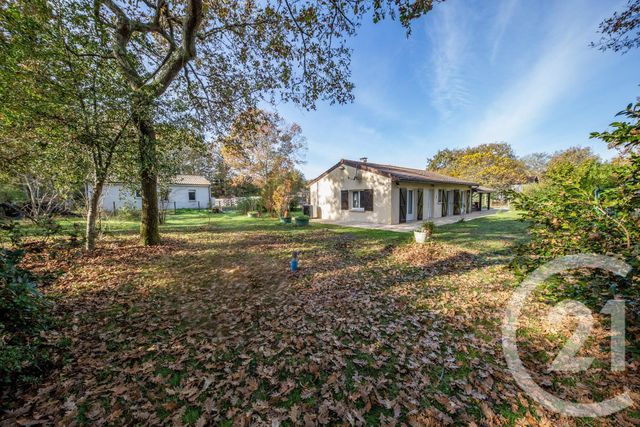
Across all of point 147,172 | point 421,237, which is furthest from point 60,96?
point 421,237

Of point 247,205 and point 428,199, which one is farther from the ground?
point 428,199

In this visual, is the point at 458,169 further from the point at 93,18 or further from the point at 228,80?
the point at 93,18

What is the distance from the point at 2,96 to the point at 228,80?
5.60 meters

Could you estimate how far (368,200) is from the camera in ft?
48.3

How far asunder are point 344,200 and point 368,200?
2.05 meters

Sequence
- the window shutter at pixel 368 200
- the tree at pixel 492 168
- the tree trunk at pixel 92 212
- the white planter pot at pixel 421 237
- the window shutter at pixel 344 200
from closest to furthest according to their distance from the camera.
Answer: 1. the tree trunk at pixel 92 212
2. the white planter pot at pixel 421 237
3. the window shutter at pixel 368 200
4. the window shutter at pixel 344 200
5. the tree at pixel 492 168

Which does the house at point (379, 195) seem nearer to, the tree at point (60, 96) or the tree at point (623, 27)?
the tree at point (623, 27)

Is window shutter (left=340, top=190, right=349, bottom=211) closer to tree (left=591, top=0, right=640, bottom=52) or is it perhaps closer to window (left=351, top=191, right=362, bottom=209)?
window (left=351, top=191, right=362, bottom=209)

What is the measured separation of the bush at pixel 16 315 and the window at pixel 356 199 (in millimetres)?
14344

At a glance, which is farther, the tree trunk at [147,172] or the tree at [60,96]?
the tree trunk at [147,172]

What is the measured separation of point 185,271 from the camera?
5.98m

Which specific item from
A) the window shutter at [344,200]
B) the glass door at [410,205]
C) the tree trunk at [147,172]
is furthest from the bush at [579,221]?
the window shutter at [344,200]
